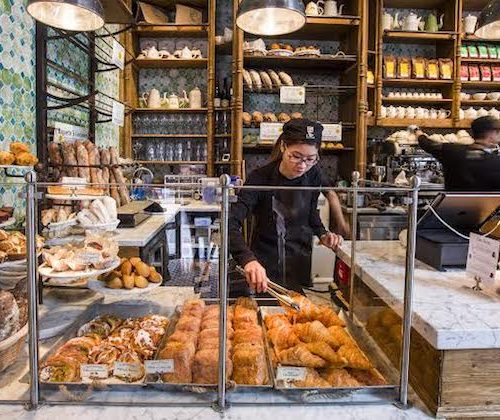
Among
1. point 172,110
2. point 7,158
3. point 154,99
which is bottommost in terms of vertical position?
point 7,158

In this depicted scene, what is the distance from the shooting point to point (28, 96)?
263 cm

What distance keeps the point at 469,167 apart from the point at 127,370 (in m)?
2.36

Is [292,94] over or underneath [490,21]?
underneath

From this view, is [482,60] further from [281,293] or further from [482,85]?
[281,293]

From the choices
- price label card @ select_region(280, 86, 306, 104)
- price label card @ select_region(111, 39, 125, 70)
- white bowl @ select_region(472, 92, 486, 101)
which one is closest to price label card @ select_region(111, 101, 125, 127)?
price label card @ select_region(111, 39, 125, 70)

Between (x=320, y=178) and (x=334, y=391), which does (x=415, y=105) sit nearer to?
(x=320, y=178)

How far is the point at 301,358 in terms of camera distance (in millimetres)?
1090

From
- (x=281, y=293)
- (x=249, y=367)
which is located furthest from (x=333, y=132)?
(x=249, y=367)

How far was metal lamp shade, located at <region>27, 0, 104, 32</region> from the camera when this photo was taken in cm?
185

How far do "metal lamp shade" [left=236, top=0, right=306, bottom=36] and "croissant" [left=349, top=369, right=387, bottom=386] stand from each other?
168cm

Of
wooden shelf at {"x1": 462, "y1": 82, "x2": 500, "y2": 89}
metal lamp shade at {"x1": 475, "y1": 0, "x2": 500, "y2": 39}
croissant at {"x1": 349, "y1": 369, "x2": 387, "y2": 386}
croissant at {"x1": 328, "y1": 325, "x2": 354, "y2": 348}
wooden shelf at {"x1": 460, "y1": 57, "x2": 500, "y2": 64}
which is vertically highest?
wooden shelf at {"x1": 460, "y1": 57, "x2": 500, "y2": 64}

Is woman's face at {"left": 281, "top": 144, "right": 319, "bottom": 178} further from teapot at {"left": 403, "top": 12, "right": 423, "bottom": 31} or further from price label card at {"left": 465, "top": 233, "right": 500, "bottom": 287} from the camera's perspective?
teapot at {"left": 403, "top": 12, "right": 423, "bottom": 31}

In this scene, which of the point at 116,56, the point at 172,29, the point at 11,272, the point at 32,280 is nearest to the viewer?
the point at 32,280

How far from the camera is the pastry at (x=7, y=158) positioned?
189 centimetres
